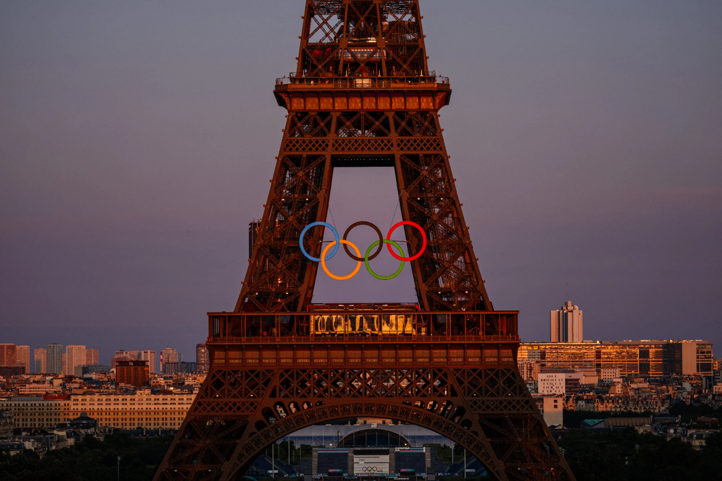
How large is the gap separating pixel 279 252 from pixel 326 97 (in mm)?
9215

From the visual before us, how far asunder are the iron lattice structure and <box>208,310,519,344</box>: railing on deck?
0.24ft

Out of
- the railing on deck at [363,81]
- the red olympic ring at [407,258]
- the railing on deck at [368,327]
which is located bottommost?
the railing on deck at [368,327]

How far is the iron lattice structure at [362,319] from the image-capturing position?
199 ft

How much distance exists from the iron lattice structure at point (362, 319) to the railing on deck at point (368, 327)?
0.07 m

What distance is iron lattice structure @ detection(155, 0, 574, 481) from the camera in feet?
199

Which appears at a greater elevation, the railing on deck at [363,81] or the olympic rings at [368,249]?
the railing on deck at [363,81]

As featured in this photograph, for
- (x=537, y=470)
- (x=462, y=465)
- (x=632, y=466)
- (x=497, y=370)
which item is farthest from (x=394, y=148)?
(x=462, y=465)

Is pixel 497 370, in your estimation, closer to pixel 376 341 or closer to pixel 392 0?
pixel 376 341

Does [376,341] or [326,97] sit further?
[326,97]

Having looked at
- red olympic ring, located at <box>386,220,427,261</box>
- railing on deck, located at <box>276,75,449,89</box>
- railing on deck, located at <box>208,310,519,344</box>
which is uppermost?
railing on deck, located at <box>276,75,449,89</box>

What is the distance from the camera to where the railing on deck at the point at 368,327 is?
62219mm

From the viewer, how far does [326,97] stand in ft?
222

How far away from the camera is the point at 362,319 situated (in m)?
63.1

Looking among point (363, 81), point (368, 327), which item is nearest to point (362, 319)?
point (368, 327)
